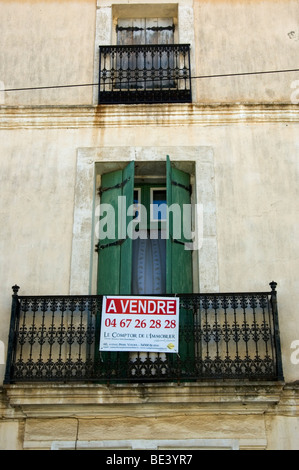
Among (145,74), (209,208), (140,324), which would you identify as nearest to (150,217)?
(209,208)

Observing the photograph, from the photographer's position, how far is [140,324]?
7879 millimetres

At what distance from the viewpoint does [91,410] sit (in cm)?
761

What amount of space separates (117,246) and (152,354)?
4.85ft

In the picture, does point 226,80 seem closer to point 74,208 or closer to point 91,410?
point 74,208

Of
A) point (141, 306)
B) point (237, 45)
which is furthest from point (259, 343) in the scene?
point (237, 45)

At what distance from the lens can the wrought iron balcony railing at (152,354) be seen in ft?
25.0

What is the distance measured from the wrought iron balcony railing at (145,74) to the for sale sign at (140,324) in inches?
119

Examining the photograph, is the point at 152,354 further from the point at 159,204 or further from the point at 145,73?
the point at 145,73

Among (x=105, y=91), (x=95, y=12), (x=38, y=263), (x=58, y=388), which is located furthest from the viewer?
(x=95, y=12)

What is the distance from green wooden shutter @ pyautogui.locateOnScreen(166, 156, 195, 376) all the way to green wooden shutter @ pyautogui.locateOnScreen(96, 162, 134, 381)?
1.63 feet

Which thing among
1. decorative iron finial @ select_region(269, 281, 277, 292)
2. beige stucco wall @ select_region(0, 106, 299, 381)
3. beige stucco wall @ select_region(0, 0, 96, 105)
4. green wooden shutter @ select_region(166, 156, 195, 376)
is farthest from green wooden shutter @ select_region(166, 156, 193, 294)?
beige stucco wall @ select_region(0, 0, 96, 105)

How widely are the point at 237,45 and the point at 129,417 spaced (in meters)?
5.44

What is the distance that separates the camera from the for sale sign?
777cm

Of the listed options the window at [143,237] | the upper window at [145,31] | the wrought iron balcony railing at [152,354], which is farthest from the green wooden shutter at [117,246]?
the upper window at [145,31]
